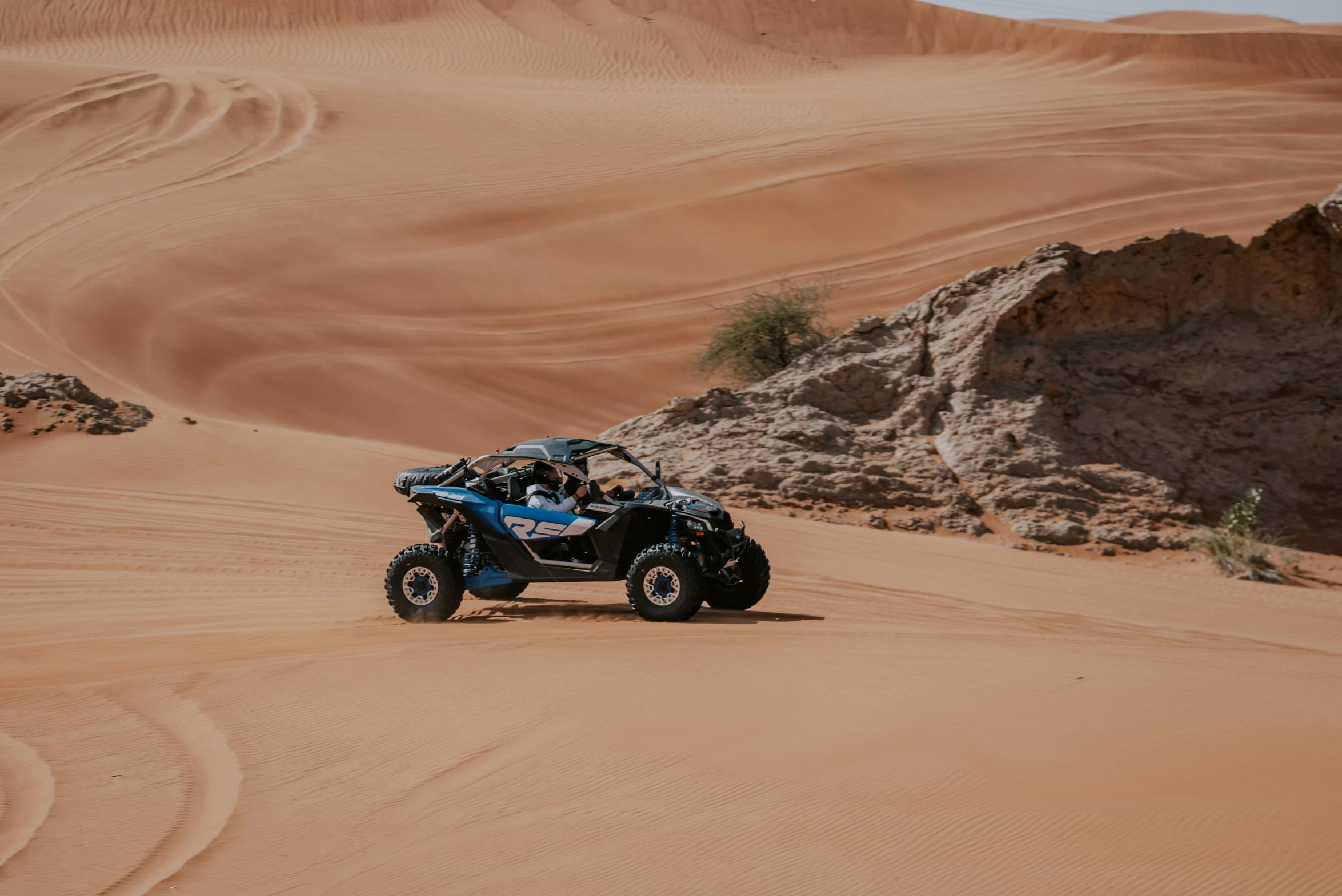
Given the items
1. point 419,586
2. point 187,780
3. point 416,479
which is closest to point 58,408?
point 416,479

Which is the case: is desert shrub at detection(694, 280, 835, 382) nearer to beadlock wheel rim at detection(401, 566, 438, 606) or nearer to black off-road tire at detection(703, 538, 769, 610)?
black off-road tire at detection(703, 538, 769, 610)

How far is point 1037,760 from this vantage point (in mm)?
5492

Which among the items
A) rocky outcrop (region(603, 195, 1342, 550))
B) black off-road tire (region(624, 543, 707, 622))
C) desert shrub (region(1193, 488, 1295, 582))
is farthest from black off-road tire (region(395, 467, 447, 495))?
desert shrub (region(1193, 488, 1295, 582))

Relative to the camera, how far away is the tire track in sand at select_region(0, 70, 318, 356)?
3094 cm

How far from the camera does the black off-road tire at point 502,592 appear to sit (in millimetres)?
10502

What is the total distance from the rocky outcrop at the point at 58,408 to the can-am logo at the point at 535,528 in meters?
9.49

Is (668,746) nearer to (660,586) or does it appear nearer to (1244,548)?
(660,586)

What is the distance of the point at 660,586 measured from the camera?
938 centimetres

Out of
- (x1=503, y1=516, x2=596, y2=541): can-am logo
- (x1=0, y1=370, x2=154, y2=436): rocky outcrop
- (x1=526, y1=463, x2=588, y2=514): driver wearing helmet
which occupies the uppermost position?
(x1=0, y1=370, x2=154, y2=436): rocky outcrop

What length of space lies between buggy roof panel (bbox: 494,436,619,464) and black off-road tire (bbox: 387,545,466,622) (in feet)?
3.10

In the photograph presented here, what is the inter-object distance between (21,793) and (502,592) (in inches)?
218

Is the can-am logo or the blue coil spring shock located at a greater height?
the can-am logo

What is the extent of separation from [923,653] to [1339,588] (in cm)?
724

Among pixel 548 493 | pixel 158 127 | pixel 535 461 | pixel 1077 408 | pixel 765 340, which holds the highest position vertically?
pixel 158 127
